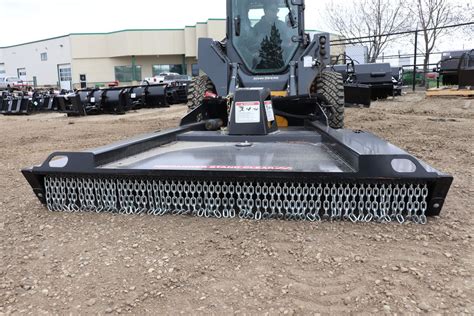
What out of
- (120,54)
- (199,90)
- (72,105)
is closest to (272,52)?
(199,90)

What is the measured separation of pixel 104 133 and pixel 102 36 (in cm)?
4222

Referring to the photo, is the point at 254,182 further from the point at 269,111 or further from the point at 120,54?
the point at 120,54

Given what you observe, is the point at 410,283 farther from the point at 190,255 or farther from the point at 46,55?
the point at 46,55

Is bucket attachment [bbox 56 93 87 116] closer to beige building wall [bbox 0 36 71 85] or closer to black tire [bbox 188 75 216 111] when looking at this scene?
black tire [bbox 188 75 216 111]

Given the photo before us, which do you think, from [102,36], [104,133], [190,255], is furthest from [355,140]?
[102,36]

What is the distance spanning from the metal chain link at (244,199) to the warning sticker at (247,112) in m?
1.25

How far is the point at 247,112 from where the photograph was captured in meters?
4.11

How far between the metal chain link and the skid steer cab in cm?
203

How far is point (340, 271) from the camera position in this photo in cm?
230

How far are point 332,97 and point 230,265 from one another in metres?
3.48

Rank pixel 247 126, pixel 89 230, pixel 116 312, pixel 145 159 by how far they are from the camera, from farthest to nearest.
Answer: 1. pixel 247 126
2. pixel 145 159
3. pixel 89 230
4. pixel 116 312

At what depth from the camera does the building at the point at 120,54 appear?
45094 mm

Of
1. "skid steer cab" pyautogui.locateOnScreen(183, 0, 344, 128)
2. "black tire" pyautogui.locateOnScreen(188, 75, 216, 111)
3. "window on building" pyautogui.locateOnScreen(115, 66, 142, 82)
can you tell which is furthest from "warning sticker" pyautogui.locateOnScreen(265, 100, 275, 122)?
"window on building" pyautogui.locateOnScreen(115, 66, 142, 82)

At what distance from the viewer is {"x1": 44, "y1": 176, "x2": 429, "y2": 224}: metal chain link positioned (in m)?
2.82
